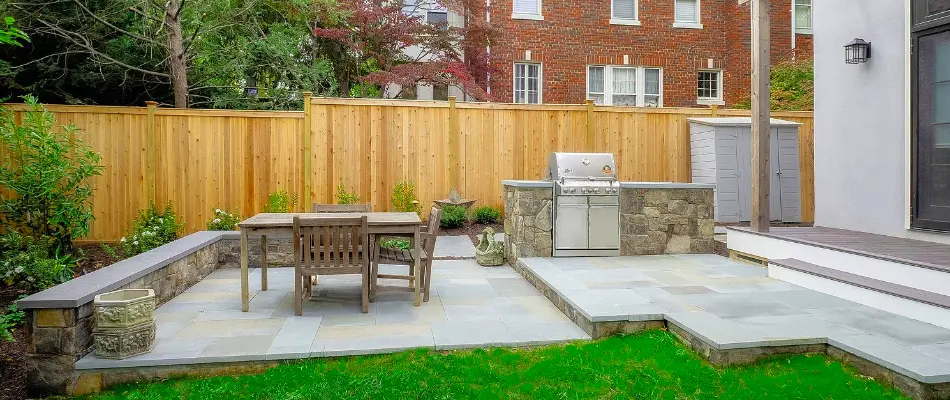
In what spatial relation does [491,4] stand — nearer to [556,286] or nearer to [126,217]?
[126,217]

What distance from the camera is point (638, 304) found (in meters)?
4.27

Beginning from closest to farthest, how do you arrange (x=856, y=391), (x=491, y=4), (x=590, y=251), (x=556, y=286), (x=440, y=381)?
(x=856, y=391) < (x=440, y=381) < (x=556, y=286) < (x=590, y=251) < (x=491, y=4)

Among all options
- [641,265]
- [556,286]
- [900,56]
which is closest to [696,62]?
[900,56]

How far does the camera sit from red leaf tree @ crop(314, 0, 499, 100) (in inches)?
466

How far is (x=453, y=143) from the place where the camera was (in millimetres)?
8828

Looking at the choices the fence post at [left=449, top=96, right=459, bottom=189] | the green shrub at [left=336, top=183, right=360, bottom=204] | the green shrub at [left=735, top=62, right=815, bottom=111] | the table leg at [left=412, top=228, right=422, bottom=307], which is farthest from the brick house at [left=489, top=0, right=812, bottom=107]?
the table leg at [left=412, top=228, right=422, bottom=307]

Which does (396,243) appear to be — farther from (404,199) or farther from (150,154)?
(150,154)

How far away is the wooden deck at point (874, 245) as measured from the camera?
4.38 metres

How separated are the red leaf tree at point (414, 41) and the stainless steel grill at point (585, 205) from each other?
560 cm

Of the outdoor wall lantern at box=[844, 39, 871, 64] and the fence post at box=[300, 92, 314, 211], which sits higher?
the outdoor wall lantern at box=[844, 39, 871, 64]

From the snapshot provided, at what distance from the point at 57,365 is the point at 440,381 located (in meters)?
2.09

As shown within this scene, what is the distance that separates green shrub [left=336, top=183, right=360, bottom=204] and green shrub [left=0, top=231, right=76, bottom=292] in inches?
133

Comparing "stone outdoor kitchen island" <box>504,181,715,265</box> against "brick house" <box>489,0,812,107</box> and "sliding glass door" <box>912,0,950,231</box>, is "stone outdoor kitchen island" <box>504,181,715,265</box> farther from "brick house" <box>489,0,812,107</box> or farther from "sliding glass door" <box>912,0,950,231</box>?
"brick house" <box>489,0,812,107</box>

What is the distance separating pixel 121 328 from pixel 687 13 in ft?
42.5
